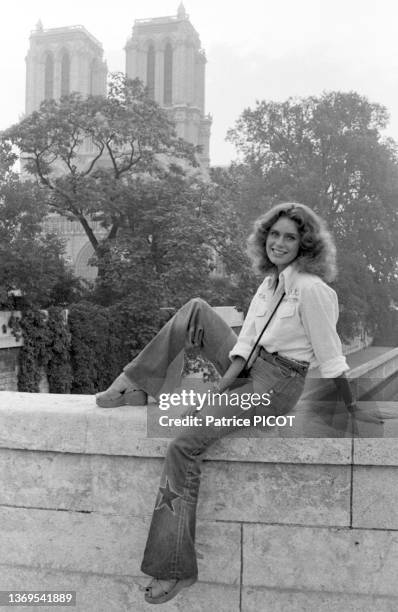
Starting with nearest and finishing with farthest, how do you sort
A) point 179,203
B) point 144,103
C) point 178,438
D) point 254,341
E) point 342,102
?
point 178,438
point 254,341
point 179,203
point 144,103
point 342,102

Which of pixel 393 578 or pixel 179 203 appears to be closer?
pixel 393 578

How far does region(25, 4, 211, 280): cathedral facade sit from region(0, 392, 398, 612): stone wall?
2005 inches

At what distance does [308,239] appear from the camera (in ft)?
7.52

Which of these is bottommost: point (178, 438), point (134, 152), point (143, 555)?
point (143, 555)

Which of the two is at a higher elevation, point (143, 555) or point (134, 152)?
point (134, 152)

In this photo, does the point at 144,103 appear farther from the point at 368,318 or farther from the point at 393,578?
the point at 393,578

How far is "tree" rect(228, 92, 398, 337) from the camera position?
17.8 metres

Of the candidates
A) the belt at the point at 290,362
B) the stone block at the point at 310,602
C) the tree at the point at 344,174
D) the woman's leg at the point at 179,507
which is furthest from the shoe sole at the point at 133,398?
the tree at the point at 344,174

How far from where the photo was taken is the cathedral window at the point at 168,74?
53.0m

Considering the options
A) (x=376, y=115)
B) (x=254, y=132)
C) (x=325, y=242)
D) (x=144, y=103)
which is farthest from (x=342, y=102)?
(x=325, y=242)

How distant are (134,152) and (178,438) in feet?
49.9

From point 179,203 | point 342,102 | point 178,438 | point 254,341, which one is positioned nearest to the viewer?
point 178,438

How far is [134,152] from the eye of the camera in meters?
16.5

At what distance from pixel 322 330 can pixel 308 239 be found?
1.24 ft
